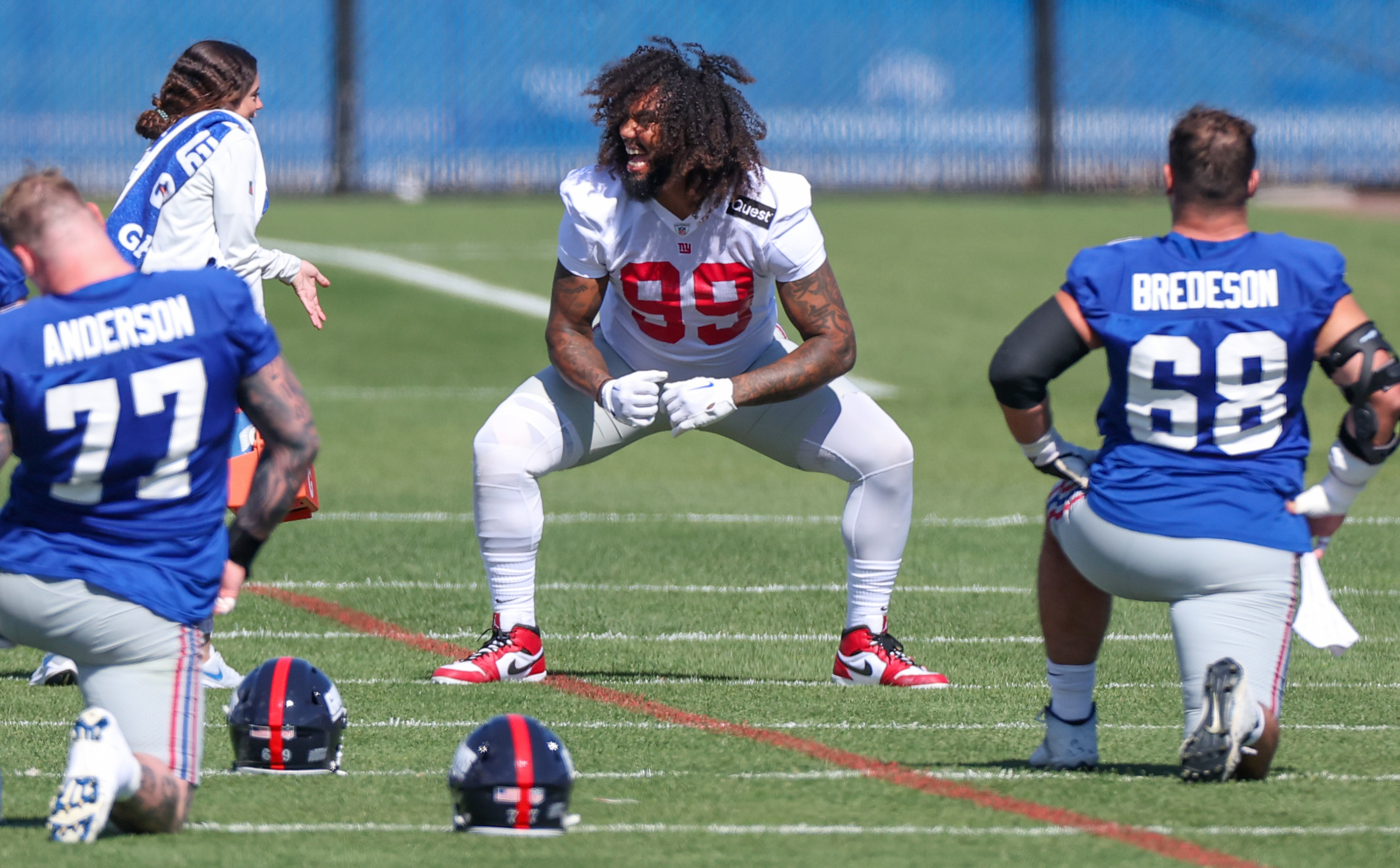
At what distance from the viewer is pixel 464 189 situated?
24.7 m

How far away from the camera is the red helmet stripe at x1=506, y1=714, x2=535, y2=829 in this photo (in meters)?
4.45

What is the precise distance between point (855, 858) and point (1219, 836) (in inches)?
32.9

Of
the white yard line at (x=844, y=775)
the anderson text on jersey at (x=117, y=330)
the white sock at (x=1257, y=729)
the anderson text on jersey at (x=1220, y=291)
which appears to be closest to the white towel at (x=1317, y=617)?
the white sock at (x=1257, y=729)

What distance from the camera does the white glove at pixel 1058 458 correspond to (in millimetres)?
5145

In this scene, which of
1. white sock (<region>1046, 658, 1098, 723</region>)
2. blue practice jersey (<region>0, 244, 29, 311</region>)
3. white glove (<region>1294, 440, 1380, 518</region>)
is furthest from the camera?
blue practice jersey (<region>0, 244, 29, 311</region>)

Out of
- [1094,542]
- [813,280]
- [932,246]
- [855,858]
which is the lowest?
[855,858]

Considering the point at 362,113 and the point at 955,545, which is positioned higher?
the point at 362,113

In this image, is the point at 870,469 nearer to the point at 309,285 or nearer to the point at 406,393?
the point at 309,285

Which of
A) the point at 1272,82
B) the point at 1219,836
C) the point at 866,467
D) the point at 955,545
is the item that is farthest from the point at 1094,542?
the point at 1272,82

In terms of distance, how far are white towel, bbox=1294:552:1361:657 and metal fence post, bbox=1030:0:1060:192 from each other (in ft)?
64.9

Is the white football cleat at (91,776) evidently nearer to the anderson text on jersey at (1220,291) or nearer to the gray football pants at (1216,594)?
the gray football pants at (1216,594)

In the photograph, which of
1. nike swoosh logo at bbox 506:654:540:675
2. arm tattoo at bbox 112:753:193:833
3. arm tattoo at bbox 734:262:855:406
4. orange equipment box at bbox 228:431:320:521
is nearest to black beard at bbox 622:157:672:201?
arm tattoo at bbox 734:262:855:406

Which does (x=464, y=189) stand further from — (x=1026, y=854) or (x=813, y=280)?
(x=1026, y=854)

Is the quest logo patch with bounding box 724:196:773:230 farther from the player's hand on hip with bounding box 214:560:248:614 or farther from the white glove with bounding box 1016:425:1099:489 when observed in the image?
the player's hand on hip with bounding box 214:560:248:614
